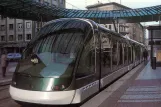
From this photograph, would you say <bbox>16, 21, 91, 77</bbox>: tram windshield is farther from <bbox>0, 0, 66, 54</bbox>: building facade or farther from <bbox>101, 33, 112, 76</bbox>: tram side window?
<bbox>0, 0, 66, 54</bbox>: building facade

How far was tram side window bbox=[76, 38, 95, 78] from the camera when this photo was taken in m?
8.59

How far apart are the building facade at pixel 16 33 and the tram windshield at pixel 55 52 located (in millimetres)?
62203

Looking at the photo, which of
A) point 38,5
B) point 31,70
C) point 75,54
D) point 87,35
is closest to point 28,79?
point 31,70

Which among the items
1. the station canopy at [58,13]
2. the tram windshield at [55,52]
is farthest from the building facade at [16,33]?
the tram windshield at [55,52]

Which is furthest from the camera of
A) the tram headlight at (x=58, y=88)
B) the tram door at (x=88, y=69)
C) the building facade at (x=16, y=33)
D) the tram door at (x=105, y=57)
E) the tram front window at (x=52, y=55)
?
the building facade at (x=16, y=33)

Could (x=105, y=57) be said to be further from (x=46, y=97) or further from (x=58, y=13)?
(x=58, y=13)

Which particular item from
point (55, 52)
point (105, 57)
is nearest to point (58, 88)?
point (55, 52)

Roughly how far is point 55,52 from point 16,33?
66.5m

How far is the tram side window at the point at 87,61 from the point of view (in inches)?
338

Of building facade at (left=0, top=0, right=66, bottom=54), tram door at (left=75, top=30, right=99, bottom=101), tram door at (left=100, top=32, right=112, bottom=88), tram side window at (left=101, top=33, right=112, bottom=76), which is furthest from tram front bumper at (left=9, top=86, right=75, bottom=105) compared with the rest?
building facade at (left=0, top=0, right=66, bottom=54)

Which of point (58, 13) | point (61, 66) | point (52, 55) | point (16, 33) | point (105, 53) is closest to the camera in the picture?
point (61, 66)

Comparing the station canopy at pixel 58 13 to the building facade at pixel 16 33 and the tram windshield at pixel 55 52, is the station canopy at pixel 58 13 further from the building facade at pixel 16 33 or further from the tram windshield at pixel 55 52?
the building facade at pixel 16 33

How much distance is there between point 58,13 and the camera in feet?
119

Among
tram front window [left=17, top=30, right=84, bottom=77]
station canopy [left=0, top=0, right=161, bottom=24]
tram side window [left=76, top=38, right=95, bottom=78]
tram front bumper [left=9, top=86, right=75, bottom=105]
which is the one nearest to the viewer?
tram front bumper [left=9, top=86, right=75, bottom=105]
